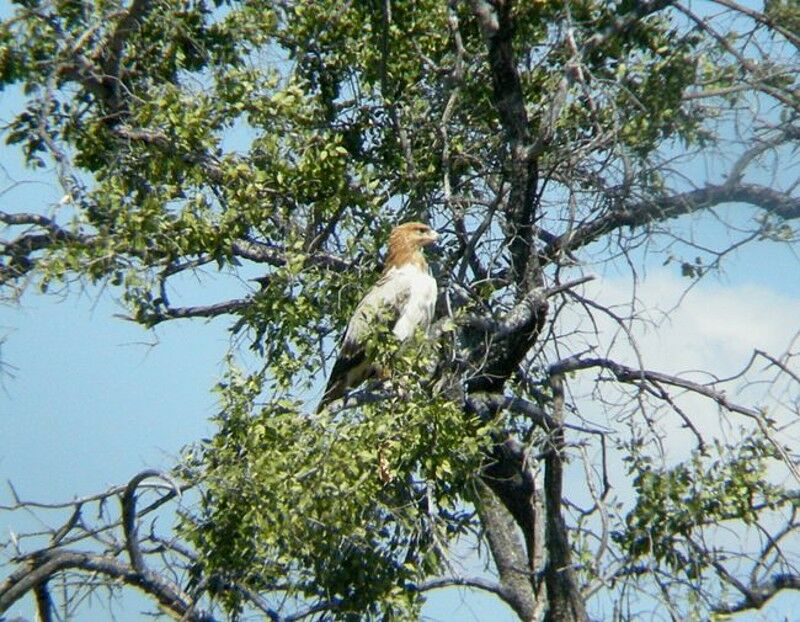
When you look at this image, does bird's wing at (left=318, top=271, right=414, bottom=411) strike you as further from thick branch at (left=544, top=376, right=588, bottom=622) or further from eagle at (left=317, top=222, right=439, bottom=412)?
thick branch at (left=544, top=376, right=588, bottom=622)

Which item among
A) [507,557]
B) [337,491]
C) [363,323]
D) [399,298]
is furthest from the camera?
[507,557]

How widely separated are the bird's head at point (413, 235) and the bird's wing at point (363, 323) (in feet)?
0.59

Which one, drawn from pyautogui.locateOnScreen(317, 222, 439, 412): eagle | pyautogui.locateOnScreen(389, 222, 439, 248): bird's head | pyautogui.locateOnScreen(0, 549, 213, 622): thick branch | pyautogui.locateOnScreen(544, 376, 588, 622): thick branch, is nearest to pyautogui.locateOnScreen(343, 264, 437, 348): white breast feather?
pyautogui.locateOnScreen(317, 222, 439, 412): eagle

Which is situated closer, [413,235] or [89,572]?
[89,572]

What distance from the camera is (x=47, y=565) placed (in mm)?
7852

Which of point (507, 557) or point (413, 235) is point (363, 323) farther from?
point (507, 557)

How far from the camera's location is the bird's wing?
8133 mm

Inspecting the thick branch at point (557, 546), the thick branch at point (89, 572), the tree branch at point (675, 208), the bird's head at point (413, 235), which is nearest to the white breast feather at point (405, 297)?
the bird's head at point (413, 235)

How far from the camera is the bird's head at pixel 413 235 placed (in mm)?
9547

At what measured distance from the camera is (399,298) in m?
9.35

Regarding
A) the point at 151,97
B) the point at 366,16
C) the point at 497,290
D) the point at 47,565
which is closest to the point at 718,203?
the point at 497,290

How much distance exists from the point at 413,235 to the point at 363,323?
4.42 ft

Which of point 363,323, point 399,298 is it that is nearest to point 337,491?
point 363,323

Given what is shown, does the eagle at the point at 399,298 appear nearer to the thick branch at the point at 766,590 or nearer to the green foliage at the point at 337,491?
the green foliage at the point at 337,491
